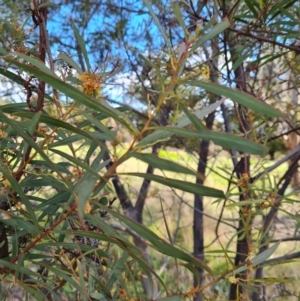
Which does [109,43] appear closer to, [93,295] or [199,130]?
[93,295]

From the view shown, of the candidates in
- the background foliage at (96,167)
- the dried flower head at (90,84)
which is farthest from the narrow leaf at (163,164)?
the dried flower head at (90,84)

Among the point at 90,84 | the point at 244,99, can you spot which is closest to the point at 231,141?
the point at 244,99

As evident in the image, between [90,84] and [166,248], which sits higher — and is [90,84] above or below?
above

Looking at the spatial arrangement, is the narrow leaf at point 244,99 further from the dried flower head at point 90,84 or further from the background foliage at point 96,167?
the dried flower head at point 90,84

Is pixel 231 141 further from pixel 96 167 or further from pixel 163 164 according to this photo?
pixel 96 167

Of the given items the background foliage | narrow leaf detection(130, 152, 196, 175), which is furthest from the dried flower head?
narrow leaf detection(130, 152, 196, 175)

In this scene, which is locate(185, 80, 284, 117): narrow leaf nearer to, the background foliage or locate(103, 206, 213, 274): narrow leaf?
the background foliage

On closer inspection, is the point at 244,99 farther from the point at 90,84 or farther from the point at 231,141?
the point at 90,84

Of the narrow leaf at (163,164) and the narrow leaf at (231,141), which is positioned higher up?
the narrow leaf at (231,141)

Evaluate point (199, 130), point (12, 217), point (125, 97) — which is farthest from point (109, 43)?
point (199, 130)

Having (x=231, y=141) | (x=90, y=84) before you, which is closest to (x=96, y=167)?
(x=90, y=84)

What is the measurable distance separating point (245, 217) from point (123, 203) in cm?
105

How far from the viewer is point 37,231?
0.46 m

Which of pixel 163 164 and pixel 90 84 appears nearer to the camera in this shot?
pixel 163 164
